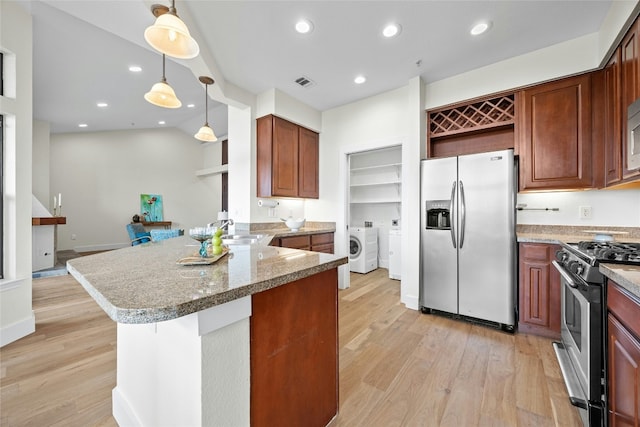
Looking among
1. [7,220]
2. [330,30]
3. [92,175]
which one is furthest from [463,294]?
[92,175]

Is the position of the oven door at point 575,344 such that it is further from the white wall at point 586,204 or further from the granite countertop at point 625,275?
the white wall at point 586,204

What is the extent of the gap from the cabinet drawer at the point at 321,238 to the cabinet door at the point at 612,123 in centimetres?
293

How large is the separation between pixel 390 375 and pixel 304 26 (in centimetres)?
292

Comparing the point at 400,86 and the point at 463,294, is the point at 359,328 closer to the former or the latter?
the point at 463,294

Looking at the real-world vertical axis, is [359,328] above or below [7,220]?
below

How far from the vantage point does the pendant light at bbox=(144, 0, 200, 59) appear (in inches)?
56.5

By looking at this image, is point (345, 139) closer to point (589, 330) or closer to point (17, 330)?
point (589, 330)

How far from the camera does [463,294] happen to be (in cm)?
266

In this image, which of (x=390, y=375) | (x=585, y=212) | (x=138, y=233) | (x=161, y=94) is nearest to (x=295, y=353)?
(x=390, y=375)

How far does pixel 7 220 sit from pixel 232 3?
2.72 metres

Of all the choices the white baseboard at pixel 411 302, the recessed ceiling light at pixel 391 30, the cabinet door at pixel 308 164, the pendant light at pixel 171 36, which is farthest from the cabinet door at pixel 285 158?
the white baseboard at pixel 411 302

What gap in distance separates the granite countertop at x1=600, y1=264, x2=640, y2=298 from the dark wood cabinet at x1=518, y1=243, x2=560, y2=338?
1.30 m

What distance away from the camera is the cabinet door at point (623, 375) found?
3.13 feet

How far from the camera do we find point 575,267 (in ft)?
4.88
